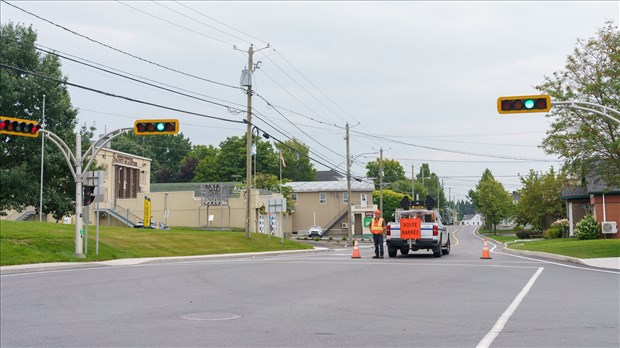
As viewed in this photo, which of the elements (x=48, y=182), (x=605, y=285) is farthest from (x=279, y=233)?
(x=605, y=285)

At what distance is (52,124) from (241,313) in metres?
42.2

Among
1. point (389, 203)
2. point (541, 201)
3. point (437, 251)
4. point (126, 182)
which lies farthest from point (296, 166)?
point (437, 251)

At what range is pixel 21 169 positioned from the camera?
46.5 metres

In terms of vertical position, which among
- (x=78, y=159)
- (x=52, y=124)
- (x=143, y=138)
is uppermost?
(x=143, y=138)

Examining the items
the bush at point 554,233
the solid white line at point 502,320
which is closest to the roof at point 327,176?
the bush at point 554,233

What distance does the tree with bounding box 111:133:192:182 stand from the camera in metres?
122

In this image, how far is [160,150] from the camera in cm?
13450

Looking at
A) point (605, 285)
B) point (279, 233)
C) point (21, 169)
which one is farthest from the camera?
point (279, 233)

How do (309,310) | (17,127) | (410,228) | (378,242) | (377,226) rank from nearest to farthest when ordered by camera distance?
1. (309,310)
2. (17,127)
3. (377,226)
4. (378,242)
5. (410,228)

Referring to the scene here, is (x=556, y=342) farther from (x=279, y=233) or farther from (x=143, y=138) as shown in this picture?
(x=143, y=138)

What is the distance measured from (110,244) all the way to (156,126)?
9.59 m

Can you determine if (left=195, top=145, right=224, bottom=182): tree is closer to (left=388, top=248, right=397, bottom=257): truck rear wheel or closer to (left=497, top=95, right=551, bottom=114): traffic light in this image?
(left=388, top=248, right=397, bottom=257): truck rear wheel

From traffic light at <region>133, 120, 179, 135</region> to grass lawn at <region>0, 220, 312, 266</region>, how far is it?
18.5ft

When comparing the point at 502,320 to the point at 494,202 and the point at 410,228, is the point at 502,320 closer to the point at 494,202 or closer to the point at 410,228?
the point at 410,228
